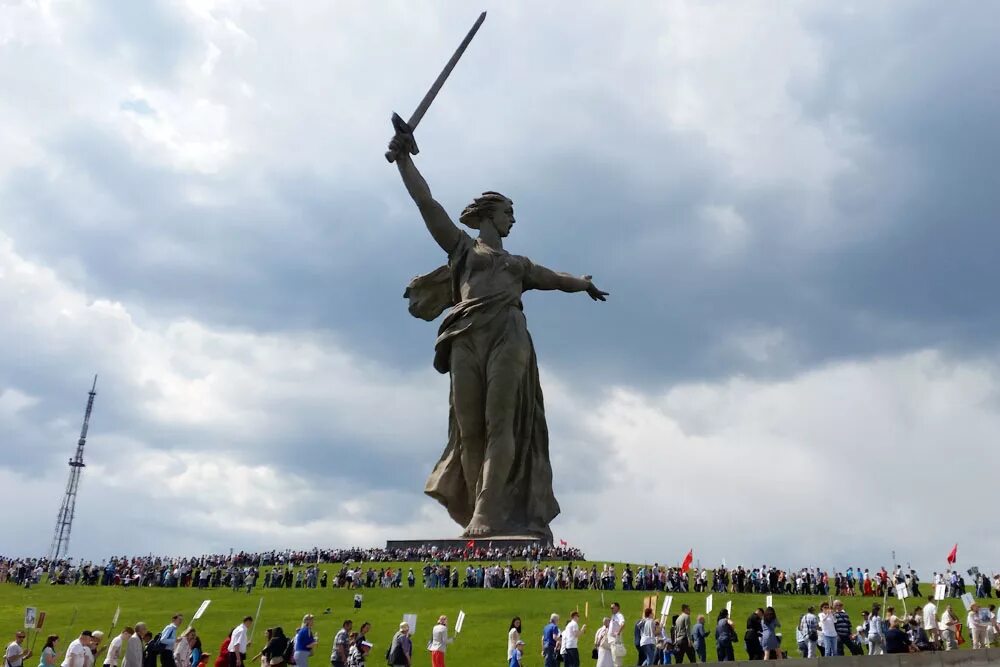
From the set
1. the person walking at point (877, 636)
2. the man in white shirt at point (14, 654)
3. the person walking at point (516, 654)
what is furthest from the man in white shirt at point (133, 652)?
the person walking at point (877, 636)

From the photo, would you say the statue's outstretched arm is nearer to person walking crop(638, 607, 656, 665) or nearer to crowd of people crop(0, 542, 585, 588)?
crowd of people crop(0, 542, 585, 588)

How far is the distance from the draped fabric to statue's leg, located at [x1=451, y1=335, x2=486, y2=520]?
17 centimetres

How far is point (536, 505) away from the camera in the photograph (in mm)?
32312

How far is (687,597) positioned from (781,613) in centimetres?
289

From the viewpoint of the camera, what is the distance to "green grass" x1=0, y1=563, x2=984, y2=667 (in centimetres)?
1825

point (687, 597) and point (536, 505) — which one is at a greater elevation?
point (536, 505)

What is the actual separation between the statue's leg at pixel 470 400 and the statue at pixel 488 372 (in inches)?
1.4

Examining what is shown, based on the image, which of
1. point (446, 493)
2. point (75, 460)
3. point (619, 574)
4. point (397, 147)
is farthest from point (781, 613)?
point (75, 460)

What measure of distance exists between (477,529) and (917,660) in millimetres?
18701

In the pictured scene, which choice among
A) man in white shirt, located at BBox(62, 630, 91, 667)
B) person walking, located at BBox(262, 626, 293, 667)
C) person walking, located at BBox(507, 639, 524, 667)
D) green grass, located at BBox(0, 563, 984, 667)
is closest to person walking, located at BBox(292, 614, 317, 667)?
person walking, located at BBox(262, 626, 293, 667)

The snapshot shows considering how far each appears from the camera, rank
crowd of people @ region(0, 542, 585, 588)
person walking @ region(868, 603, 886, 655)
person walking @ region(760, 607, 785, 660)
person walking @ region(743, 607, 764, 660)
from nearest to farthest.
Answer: person walking @ region(760, 607, 785, 660)
person walking @ region(743, 607, 764, 660)
person walking @ region(868, 603, 886, 655)
crowd of people @ region(0, 542, 585, 588)

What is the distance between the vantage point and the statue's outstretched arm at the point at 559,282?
3397cm

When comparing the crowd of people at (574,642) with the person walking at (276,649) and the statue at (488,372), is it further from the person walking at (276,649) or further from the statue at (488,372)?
the statue at (488,372)

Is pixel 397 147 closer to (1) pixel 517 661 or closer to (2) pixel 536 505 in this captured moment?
(2) pixel 536 505
